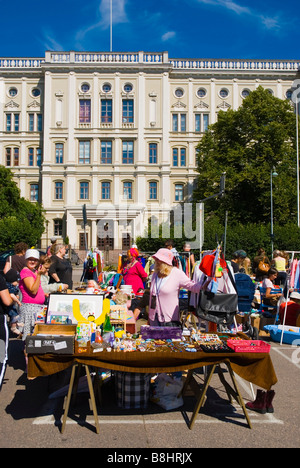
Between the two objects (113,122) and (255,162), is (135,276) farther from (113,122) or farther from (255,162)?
(113,122)

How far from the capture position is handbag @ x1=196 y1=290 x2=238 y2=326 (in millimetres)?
5492

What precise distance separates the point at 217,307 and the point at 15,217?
3436 centimetres

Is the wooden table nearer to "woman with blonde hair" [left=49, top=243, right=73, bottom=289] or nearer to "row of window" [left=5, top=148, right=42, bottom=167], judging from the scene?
"woman with blonde hair" [left=49, top=243, right=73, bottom=289]

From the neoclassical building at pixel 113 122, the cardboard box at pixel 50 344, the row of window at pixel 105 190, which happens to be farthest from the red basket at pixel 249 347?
the row of window at pixel 105 190

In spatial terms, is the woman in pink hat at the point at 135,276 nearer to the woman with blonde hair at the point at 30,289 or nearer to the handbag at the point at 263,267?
the woman with blonde hair at the point at 30,289

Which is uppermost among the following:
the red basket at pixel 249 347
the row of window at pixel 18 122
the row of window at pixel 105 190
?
the row of window at pixel 18 122

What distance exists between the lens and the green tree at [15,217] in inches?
1386

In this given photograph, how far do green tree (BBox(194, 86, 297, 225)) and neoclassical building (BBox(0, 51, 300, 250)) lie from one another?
35.9 ft

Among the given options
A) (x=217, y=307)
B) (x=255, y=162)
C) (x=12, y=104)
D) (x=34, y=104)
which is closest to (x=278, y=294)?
(x=217, y=307)

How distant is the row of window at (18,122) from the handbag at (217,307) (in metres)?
47.0

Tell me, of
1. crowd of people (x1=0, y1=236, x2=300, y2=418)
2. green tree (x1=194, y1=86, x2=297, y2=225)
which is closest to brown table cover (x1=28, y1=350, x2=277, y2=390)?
crowd of people (x1=0, y1=236, x2=300, y2=418)

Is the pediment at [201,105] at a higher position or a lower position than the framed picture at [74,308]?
higher

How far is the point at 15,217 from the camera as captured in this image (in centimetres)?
3719

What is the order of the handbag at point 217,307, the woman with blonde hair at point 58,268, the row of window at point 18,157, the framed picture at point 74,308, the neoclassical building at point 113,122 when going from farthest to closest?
the row of window at point 18,157, the neoclassical building at point 113,122, the woman with blonde hair at point 58,268, the handbag at point 217,307, the framed picture at point 74,308
